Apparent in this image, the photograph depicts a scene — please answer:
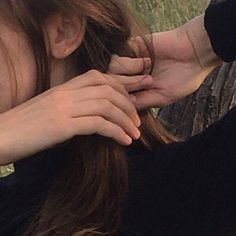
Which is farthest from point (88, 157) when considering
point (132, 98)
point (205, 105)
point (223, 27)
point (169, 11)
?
point (169, 11)

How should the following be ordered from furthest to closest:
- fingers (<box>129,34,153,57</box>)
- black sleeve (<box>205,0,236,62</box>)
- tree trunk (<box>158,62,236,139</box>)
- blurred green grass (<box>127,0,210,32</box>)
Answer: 1. blurred green grass (<box>127,0,210,32</box>)
2. tree trunk (<box>158,62,236,139</box>)
3. fingers (<box>129,34,153,57</box>)
4. black sleeve (<box>205,0,236,62</box>)

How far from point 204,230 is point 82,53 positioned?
18.2 inches

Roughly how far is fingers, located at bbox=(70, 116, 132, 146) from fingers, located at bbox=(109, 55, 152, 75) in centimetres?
15

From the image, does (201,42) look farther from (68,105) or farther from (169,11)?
(169,11)

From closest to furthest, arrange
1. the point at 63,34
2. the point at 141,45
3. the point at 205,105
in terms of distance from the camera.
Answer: the point at 63,34 → the point at 141,45 → the point at 205,105

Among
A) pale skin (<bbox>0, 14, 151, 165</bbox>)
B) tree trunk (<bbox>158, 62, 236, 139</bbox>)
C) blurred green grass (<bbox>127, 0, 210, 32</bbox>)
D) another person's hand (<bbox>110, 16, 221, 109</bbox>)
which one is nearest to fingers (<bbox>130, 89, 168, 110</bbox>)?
another person's hand (<bbox>110, 16, 221, 109</bbox>)

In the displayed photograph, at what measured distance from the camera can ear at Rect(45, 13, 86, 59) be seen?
5.68ft

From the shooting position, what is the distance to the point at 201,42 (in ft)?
6.07

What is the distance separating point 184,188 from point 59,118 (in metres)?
0.29

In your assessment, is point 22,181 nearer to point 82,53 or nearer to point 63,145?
point 63,145

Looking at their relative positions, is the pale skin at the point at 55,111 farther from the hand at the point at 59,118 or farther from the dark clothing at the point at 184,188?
the dark clothing at the point at 184,188

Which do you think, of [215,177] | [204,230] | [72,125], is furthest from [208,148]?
[72,125]

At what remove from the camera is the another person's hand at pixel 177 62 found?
1.85 metres

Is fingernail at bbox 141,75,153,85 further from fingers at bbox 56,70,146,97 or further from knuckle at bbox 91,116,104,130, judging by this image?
knuckle at bbox 91,116,104,130
